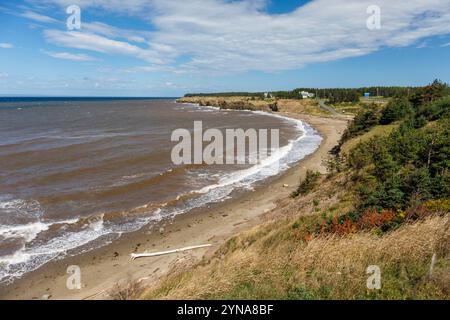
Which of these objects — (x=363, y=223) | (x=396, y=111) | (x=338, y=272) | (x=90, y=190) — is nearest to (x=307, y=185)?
(x=363, y=223)

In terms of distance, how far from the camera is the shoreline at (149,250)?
13.5 metres

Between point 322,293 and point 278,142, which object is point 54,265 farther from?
point 278,142

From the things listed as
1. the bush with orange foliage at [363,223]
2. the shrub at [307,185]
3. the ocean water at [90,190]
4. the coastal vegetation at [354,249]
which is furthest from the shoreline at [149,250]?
the bush with orange foliage at [363,223]

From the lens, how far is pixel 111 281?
1385cm

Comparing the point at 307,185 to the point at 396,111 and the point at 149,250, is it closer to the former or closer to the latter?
the point at 149,250

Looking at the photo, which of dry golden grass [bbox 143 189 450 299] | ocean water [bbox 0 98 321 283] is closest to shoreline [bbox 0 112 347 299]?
ocean water [bbox 0 98 321 283]

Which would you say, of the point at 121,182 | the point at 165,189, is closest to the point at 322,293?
the point at 165,189

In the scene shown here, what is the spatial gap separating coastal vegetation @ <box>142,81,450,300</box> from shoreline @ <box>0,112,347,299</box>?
8.75 ft

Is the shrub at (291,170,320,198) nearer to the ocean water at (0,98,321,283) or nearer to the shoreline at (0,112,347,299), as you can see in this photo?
the shoreline at (0,112,347,299)

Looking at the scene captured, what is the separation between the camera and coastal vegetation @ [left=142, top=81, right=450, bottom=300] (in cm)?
705

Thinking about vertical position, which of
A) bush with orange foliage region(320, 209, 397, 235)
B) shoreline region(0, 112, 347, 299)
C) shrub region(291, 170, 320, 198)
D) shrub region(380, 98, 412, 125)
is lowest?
shoreline region(0, 112, 347, 299)

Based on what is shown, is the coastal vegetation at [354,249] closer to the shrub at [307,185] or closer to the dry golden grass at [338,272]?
the dry golden grass at [338,272]

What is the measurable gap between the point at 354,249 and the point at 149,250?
11.5 m

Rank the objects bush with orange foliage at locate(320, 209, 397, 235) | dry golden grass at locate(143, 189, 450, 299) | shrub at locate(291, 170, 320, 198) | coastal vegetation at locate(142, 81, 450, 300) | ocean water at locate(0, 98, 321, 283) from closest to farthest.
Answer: dry golden grass at locate(143, 189, 450, 299), coastal vegetation at locate(142, 81, 450, 300), bush with orange foliage at locate(320, 209, 397, 235), ocean water at locate(0, 98, 321, 283), shrub at locate(291, 170, 320, 198)
